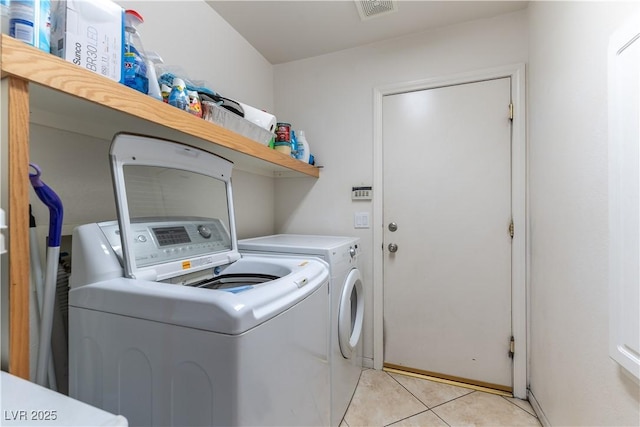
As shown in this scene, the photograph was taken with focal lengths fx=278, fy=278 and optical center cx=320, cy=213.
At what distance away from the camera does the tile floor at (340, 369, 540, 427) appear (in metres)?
1.56

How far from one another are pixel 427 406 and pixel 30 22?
2.35 meters

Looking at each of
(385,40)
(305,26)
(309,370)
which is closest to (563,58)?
(385,40)

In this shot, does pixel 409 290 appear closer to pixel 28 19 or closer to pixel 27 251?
pixel 27 251

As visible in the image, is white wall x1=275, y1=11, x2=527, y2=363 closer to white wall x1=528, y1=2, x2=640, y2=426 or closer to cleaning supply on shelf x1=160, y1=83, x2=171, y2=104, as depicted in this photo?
white wall x1=528, y1=2, x2=640, y2=426

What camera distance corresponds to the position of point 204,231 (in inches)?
50.0

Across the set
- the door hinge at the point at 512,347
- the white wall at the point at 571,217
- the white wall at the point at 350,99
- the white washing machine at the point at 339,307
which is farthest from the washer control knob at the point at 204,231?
the door hinge at the point at 512,347

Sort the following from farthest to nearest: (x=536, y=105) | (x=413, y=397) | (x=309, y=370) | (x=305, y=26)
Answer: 1. (x=305, y=26)
2. (x=413, y=397)
3. (x=536, y=105)
4. (x=309, y=370)

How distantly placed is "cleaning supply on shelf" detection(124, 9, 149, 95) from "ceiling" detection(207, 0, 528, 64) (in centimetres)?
100

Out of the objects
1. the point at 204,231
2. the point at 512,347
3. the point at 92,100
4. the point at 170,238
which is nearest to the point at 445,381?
the point at 512,347

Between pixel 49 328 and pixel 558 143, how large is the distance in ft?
7.07

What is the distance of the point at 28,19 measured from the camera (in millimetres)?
666

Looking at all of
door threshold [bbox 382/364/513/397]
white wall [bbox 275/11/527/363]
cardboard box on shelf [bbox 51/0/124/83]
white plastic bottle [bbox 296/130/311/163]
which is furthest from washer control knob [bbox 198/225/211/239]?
door threshold [bbox 382/364/513/397]

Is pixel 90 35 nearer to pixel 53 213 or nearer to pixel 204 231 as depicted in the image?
pixel 53 213

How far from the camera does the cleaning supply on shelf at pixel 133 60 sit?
2.97 feet
